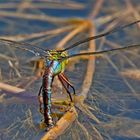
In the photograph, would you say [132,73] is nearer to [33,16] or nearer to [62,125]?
[62,125]

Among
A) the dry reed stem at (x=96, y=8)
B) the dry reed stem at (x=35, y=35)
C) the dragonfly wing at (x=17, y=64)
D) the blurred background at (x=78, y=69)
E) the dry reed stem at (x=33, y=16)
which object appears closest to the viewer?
the blurred background at (x=78, y=69)

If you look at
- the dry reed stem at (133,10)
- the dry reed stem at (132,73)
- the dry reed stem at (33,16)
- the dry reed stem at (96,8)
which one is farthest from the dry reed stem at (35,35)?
the dry reed stem at (132,73)

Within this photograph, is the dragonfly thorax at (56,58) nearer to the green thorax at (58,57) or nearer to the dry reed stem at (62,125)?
the green thorax at (58,57)

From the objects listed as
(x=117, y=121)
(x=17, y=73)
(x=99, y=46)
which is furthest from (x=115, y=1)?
(x=117, y=121)

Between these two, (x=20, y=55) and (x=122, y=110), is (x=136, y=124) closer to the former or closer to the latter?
(x=122, y=110)

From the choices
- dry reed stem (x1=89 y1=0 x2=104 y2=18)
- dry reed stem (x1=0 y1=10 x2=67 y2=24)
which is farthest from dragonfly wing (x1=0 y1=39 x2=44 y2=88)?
dry reed stem (x1=89 y1=0 x2=104 y2=18)

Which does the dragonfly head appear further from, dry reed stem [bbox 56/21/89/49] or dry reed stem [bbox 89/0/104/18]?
dry reed stem [bbox 89/0/104/18]

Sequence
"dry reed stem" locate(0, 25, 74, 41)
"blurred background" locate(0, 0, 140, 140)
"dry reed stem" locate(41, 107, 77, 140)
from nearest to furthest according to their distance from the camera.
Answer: "dry reed stem" locate(41, 107, 77, 140) < "blurred background" locate(0, 0, 140, 140) < "dry reed stem" locate(0, 25, 74, 41)

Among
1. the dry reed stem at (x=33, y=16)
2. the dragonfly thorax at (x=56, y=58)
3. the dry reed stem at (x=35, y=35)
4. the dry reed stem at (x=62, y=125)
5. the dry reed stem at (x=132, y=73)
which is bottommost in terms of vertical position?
the dry reed stem at (x=62, y=125)
